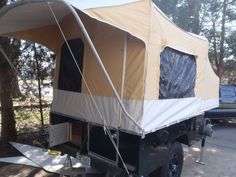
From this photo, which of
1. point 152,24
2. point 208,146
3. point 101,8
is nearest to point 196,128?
point 208,146

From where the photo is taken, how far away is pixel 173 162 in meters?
4.68

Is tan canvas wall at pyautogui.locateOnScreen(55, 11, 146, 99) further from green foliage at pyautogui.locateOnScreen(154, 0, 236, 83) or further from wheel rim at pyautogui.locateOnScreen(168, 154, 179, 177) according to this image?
green foliage at pyautogui.locateOnScreen(154, 0, 236, 83)

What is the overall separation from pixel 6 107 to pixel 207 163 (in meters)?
4.70

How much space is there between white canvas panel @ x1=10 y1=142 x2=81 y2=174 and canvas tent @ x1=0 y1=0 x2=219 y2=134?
1.13 m

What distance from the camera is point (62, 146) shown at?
Result: 456 centimetres

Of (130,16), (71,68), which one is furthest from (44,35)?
A: (130,16)

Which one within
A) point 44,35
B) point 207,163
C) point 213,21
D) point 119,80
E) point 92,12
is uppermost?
point 213,21

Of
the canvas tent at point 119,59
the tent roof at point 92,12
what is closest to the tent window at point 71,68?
the canvas tent at point 119,59

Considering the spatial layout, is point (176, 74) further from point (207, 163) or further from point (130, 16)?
point (207, 163)

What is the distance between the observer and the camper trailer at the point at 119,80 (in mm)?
3436

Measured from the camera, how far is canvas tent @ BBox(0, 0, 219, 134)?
338 centimetres

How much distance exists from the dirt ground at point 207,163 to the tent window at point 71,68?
162 centimetres

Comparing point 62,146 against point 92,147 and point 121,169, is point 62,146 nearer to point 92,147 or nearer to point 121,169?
point 92,147

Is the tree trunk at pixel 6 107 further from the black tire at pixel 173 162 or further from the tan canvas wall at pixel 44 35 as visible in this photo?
the black tire at pixel 173 162
